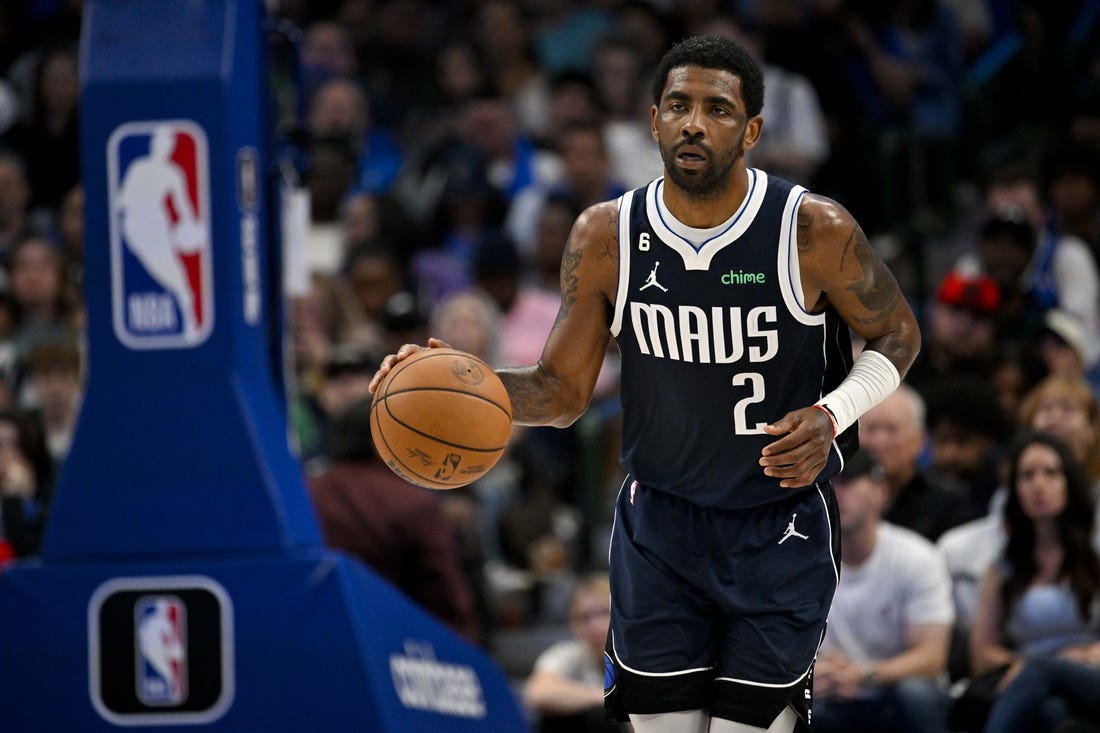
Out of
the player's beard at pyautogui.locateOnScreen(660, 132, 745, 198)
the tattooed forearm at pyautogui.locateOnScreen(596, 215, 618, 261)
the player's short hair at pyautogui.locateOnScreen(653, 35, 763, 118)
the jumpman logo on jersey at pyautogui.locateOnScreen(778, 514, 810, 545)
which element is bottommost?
the jumpman logo on jersey at pyautogui.locateOnScreen(778, 514, 810, 545)

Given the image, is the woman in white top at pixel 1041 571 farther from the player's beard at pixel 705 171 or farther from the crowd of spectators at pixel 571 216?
the player's beard at pixel 705 171

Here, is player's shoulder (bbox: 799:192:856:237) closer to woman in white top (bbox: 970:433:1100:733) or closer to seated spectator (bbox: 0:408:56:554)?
woman in white top (bbox: 970:433:1100:733)

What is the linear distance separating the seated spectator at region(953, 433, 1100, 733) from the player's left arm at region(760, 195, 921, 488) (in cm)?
261

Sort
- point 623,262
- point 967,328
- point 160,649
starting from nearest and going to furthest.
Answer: point 623,262 → point 160,649 → point 967,328

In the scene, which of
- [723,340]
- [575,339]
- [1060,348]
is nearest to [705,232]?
[723,340]

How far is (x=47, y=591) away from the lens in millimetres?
5301

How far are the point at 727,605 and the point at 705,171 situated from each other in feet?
3.65

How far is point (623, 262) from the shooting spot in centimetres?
460

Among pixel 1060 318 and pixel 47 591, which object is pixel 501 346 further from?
pixel 47 591

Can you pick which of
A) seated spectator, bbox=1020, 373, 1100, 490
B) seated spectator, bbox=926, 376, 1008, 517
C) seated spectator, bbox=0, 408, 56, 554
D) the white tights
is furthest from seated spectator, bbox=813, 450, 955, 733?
seated spectator, bbox=0, 408, 56, 554

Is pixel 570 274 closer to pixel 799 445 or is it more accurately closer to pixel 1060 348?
pixel 799 445

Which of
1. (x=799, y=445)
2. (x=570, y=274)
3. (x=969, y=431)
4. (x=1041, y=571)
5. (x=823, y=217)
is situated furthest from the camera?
(x=969, y=431)

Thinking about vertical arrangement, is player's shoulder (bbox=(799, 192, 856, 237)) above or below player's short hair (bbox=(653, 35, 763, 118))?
below

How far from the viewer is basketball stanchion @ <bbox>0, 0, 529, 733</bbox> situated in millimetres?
5227
